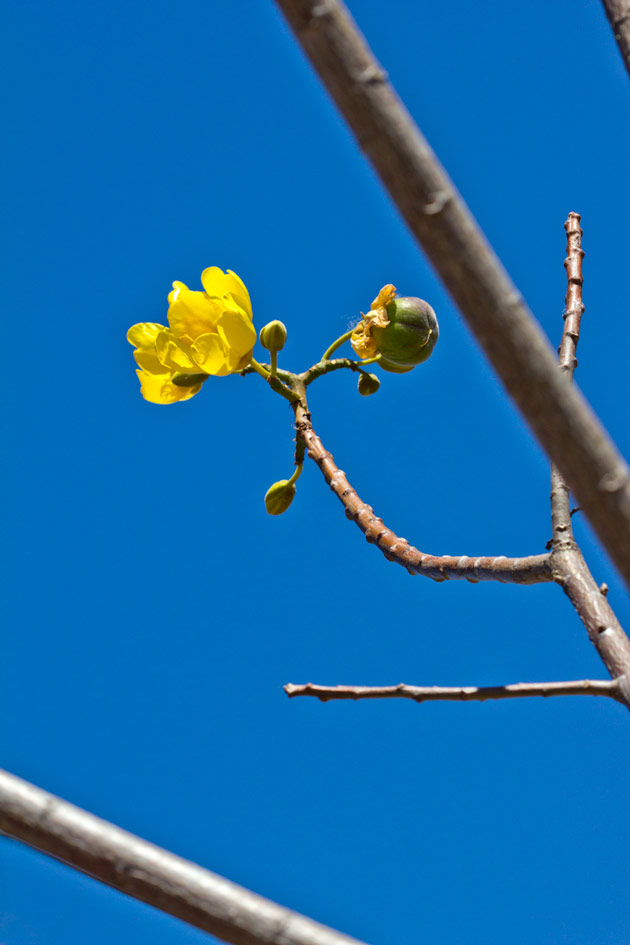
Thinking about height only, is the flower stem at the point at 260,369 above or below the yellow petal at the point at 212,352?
above

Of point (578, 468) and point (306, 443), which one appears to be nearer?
point (578, 468)

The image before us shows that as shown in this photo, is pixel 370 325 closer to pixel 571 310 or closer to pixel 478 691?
pixel 571 310

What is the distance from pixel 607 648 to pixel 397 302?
1593 mm

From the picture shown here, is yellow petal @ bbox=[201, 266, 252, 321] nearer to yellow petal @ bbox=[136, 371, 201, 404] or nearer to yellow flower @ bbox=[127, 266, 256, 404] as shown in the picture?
yellow flower @ bbox=[127, 266, 256, 404]

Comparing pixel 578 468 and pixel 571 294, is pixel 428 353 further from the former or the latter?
pixel 578 468

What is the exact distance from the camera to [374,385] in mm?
2998

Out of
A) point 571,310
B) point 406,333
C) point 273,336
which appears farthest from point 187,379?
point 571,310

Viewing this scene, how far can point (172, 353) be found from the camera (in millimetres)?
2740

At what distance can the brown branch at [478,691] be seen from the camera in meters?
1.49

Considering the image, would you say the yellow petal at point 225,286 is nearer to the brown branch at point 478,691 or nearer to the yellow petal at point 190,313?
the yellow petal at point 190,313

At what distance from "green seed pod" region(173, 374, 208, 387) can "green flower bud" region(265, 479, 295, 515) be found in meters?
0.42

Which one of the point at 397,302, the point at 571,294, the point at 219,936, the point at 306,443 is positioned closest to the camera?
the point at 219,936

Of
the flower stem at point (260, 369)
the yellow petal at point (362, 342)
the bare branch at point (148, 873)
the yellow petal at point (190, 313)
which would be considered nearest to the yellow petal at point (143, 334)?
the yellow petal at point (190, 313)

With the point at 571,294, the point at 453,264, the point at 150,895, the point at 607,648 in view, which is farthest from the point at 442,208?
the point at 571,294
